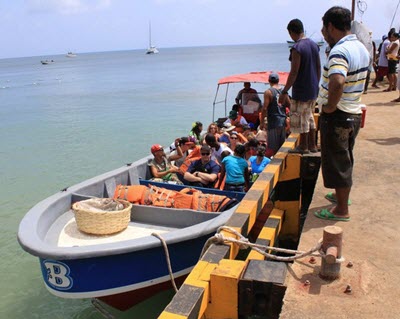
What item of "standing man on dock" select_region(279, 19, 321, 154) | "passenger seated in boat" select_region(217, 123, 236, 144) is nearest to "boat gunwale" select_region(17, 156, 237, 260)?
"standing man on dock" select_region(279, 19, 321, 154)

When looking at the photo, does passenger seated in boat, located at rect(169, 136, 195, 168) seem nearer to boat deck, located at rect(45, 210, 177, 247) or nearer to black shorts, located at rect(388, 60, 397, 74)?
boat deck, located at rect(45, 210, 177, 247)

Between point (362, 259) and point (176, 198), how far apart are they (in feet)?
9.02

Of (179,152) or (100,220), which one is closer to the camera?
(100,220)

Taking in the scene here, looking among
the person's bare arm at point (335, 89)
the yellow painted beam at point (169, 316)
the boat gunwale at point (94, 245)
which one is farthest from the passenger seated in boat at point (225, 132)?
the yellow painted beam at point (169, 316)

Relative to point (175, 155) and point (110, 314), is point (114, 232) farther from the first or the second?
point (175, 155)

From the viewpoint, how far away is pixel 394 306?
7.31ft

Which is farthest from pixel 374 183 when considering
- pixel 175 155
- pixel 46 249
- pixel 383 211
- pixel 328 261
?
pixel 175 155

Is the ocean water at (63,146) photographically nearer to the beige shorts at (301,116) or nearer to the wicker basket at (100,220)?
the wicker basket at (100,220)

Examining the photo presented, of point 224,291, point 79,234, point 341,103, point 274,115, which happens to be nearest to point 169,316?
point 224,291

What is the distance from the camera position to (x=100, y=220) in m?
4.54

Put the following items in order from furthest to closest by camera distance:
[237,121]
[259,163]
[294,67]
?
1. [237,121]
2. [259,163]
3. [294,67]

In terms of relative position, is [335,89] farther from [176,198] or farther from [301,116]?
[176,198]

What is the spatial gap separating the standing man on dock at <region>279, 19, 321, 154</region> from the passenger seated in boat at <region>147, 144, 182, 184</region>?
7.67ft

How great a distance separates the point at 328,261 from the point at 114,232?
9.52 feet
